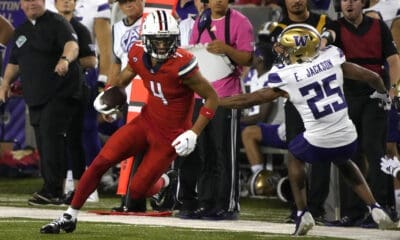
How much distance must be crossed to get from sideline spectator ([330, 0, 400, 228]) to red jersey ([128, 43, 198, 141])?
1.42m

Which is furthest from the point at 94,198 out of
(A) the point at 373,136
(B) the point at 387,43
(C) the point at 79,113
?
(B) the point at 387,43

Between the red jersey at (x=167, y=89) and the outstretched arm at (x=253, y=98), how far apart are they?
41 cm

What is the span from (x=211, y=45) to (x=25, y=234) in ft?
8.99

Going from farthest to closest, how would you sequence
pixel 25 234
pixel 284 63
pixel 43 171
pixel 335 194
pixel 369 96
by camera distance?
pixel 43 171 < pixel 335 194 < pixel 369 96 < pixel 284 63 < pixel 25 234

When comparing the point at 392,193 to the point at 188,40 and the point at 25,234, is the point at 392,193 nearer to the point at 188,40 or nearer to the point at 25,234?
the point at 188,40

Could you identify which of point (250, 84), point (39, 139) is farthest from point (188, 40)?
point (250, 84)

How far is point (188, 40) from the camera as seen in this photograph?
12703 millimetres

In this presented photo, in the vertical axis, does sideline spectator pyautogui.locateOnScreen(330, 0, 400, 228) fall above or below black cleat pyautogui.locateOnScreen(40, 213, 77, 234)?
above

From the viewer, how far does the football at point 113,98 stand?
10328mm

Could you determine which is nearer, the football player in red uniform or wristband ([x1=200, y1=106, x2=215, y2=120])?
wristband ([x1=200, y1=106, x2=215, y2=120])

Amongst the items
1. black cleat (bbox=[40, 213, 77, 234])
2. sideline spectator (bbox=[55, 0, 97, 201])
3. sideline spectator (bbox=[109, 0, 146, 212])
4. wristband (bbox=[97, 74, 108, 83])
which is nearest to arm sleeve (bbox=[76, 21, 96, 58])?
sideline spectator (bbox=[55, 0, 97, 201])

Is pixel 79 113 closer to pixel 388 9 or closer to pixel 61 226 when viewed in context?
pixel 388 9

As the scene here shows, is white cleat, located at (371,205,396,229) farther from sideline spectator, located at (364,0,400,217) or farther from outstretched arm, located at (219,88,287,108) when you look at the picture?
sideline spectator, located at (364,0,400,217)

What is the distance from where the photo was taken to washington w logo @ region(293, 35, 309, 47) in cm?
1043
